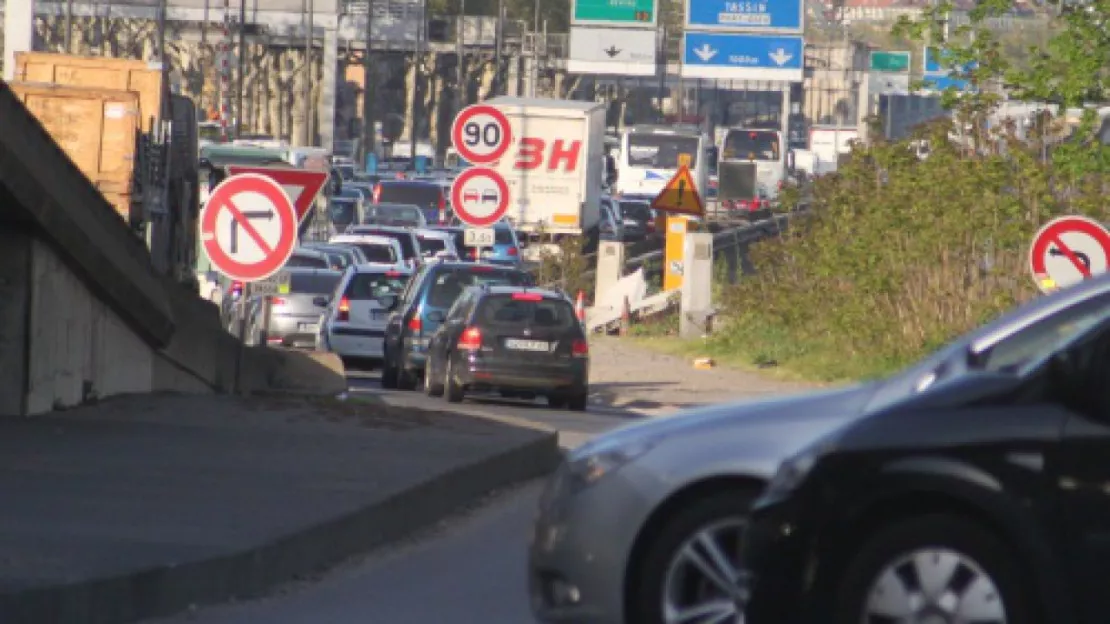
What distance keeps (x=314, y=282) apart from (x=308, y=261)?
3582 millimetres

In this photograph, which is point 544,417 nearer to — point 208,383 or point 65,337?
point 208,383

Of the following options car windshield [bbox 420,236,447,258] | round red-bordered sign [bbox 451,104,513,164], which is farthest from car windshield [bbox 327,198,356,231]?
round red-bordered sign [bbox 451,104,513,164]

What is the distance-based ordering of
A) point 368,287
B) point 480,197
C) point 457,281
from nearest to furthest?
point 457,281, point 480,197, point 368,287

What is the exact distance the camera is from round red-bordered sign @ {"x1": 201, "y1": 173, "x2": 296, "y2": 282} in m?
17.9

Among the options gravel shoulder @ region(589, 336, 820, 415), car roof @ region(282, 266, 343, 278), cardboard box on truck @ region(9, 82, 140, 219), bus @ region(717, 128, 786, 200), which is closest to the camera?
cardboard box on truck @ region(9, 82, 140, 219)

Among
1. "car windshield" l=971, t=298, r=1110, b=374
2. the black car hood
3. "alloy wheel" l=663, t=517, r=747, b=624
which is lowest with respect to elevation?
"alloy wheel" l=663, t=517, r=747, b=624

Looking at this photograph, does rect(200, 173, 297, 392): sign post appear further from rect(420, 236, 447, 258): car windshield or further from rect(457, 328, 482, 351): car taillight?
rect(420, 236, 447, 258): car windshield

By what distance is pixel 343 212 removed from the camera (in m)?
54.9

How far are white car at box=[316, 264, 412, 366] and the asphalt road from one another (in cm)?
1540

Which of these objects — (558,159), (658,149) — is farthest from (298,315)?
(658,149)

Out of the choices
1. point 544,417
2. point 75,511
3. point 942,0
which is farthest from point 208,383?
point 942,0

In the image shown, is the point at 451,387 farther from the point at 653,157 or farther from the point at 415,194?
the point at 653,157

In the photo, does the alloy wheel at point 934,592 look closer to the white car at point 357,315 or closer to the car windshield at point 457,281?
the car windshield at point 457,281

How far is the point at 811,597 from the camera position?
6.99m
